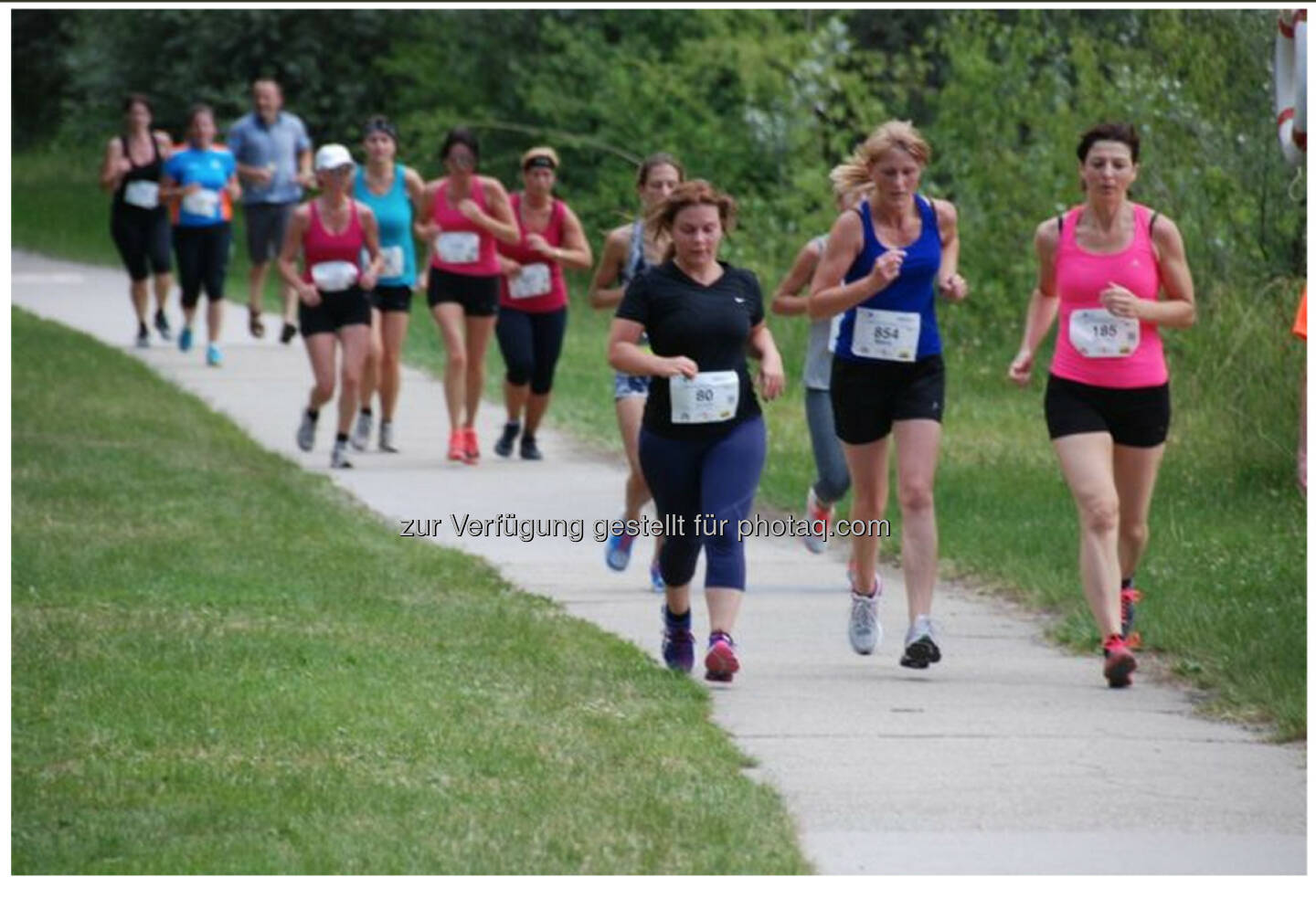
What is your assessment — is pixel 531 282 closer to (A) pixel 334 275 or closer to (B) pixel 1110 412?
(A) pixel 334 275

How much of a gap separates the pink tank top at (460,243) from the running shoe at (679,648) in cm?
621

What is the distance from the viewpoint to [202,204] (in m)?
21.5

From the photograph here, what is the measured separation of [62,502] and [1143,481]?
19.3ft

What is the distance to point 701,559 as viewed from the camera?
13.0 m

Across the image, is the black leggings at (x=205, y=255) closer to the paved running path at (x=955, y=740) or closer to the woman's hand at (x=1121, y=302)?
the paved running path at (x=955, y=740)

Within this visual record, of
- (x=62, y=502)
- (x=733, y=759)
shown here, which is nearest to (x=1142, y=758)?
(x=733, y=759)

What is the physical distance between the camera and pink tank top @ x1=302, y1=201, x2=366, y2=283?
607 inches

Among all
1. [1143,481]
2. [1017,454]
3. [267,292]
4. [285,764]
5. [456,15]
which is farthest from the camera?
[456,15]

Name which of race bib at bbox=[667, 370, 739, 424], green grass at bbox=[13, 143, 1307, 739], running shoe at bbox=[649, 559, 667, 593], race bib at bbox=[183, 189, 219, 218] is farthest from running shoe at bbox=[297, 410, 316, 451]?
race bib at bbox=[667, 370, 739, 424]

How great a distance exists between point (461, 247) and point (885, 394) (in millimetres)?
6194

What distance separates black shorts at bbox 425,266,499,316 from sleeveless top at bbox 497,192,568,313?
0.24 meters

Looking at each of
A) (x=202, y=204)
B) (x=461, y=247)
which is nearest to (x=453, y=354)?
(x=461, y=247)

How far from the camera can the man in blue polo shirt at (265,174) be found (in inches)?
923

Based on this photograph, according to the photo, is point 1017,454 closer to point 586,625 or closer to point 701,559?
point 701,559
